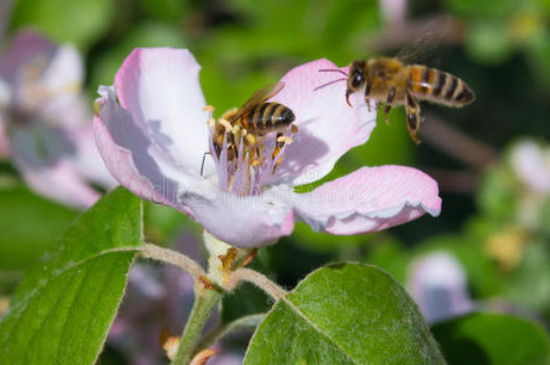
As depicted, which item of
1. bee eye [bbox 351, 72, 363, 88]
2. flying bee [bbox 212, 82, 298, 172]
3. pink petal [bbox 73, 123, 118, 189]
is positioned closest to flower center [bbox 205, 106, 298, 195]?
flying bee [bbox 212, 82, 298, 172]

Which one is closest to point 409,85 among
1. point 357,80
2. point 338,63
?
point 357,80

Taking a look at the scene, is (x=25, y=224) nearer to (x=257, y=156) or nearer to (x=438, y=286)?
(x=257, y=156)

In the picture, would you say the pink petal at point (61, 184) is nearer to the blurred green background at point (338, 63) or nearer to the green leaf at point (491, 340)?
the blurred green background at point (338, 63)

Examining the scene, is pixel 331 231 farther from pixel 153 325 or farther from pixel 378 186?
pixel 153 325

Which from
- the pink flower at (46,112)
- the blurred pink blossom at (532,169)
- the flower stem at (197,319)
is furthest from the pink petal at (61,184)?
Result: the blurred pink blossom at (532,169)

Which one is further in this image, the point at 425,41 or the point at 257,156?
the point at 425,41

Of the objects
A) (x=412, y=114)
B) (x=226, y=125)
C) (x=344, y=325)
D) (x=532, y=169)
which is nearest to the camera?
(x=344, y=325)

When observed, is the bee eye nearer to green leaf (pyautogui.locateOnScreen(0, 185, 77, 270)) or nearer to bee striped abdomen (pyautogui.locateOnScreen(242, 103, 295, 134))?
bee striped abdomen (pyautogui.locateOnScreen(242, 103, 295, 134))
